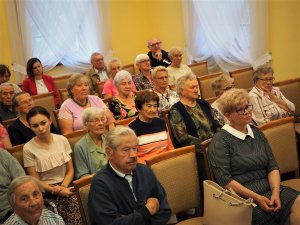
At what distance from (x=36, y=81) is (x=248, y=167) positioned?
12.3 ft

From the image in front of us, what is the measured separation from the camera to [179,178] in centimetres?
279

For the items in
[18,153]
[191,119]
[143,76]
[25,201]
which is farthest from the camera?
[143,76]

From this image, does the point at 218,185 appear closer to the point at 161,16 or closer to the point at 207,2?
the point at 207,2

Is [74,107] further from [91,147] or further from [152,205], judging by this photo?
[152,205]

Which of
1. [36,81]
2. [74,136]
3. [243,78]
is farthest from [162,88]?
[36,81]

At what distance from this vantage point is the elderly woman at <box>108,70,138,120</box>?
4.31m

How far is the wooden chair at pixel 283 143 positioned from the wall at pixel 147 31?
3.13m

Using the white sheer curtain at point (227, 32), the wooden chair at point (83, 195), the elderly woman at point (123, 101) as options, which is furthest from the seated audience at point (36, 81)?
the wooden chair at point (83, 195)

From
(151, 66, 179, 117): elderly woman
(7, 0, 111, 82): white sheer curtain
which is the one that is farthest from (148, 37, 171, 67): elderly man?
(151, 66, 179, 117): elderly woman

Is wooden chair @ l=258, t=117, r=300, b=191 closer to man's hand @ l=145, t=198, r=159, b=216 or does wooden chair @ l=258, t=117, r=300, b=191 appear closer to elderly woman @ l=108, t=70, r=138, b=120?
man's hand @ l=145, t=198, r=159, b=216

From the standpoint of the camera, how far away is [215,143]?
2.85 m

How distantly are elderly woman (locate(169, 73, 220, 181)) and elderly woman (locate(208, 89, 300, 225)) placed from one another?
0.57 m

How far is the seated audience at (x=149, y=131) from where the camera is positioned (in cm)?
339

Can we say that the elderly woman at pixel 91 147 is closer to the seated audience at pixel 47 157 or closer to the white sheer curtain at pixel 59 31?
the seated audience at pixel 47 157
